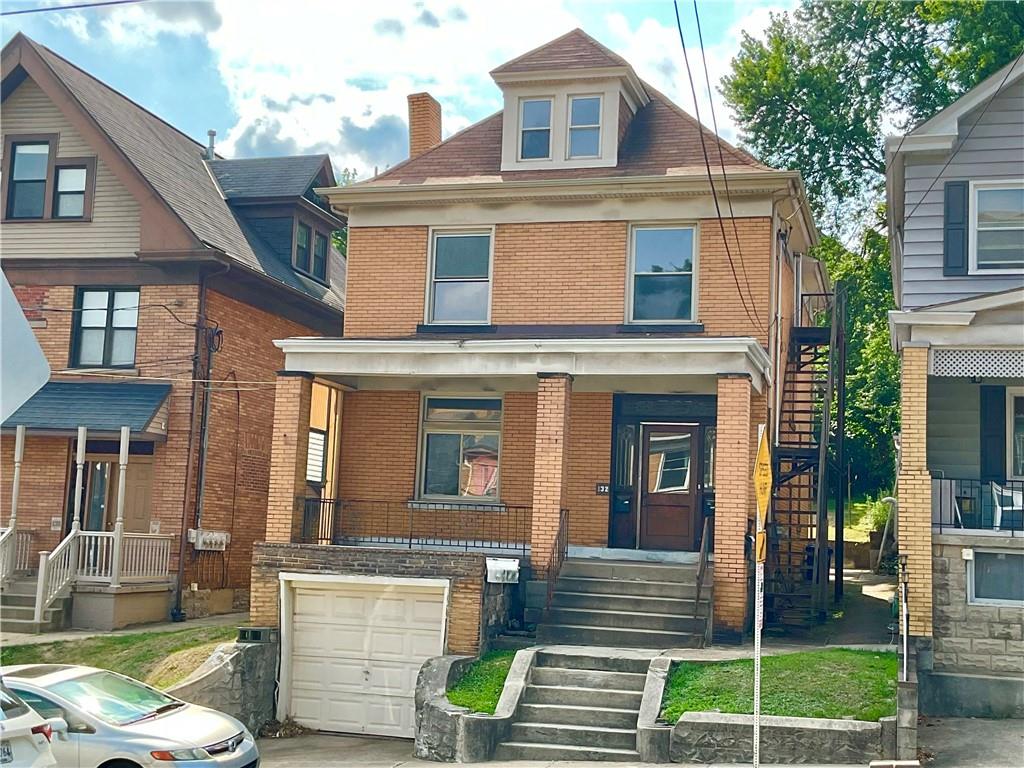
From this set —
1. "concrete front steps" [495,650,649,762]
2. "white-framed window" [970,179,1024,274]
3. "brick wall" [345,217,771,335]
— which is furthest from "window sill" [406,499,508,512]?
"white-framed window" [970,179,1024,274]

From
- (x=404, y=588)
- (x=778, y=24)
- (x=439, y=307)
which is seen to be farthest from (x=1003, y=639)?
(x=778, y=24)

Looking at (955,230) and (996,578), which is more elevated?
(955,230)

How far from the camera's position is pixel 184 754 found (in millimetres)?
11508

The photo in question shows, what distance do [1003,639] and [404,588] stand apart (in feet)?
26.1

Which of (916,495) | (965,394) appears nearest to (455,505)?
(916,495)

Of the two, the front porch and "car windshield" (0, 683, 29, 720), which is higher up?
the front porch

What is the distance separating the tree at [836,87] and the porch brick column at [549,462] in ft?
58.6

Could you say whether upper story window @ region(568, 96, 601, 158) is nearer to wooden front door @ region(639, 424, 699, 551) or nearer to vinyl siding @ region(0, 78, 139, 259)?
wooden front door @ region(639, 424, 699, 551)

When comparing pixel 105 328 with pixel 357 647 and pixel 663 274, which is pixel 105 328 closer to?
pixel 357 647

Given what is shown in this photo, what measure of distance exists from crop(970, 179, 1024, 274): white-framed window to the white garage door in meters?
9.38

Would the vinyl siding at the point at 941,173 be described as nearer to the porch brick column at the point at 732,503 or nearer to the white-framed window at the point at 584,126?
the porch brick column at the point at 732,503

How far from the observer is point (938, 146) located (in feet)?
58.8

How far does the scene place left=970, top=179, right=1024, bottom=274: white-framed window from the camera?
1780 centimetres

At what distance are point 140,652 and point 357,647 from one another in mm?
3320
